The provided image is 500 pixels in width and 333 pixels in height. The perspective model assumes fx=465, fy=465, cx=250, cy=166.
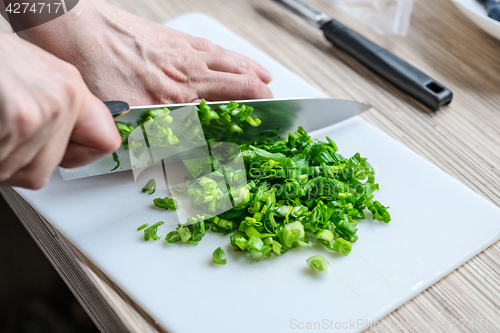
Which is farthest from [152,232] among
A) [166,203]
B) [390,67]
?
[390,67]

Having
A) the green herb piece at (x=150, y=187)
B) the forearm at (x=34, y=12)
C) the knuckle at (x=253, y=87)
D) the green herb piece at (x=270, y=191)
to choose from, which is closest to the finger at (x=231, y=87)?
the knuckle at (x=253, y=87)

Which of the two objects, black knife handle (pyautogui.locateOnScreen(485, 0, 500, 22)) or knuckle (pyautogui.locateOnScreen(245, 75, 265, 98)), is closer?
knuckle (pyautogui.locateOnScreen(245, 75, 265, 98))

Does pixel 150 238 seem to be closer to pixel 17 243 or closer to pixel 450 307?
pixel 450 307

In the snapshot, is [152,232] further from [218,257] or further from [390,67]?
[390,67]

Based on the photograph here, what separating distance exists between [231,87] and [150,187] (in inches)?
13.3

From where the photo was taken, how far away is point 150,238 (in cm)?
98

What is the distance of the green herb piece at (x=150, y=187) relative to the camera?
107 centimetres

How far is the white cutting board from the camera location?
0.87m

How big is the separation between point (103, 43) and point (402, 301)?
0.91m

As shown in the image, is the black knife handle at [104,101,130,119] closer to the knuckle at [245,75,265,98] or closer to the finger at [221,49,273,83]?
the knuckle at [245,75,265,98]

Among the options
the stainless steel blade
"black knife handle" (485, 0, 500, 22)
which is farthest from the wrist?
"black knife handle" (485, 0, 500, 22)

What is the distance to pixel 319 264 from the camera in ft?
3.00

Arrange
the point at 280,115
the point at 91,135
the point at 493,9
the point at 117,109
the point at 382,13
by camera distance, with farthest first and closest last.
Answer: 1. the point at 382,13
2. the point at 493,9
3. the point at 280,115
4. the point at 117,109
5. the point at 91,135

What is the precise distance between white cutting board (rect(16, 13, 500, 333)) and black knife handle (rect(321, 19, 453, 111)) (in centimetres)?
26
